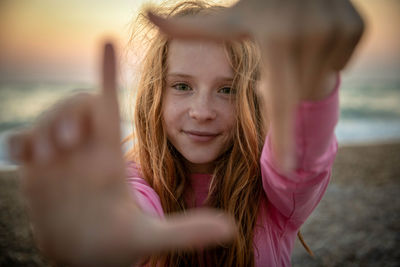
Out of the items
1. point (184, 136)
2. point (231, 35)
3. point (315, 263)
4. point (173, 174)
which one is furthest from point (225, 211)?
point (315, 263)

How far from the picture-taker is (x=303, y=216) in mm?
1548

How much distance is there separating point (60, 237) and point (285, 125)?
653 mm

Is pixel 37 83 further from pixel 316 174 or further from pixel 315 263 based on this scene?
pixel 316 174

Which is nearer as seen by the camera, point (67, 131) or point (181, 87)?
point (67, 131)

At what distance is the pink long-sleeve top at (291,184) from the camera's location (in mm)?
970

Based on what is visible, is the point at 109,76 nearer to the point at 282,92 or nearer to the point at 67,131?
the point at 67,131

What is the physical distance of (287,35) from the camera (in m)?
0.76

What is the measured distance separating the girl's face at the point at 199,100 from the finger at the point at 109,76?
0.83 m

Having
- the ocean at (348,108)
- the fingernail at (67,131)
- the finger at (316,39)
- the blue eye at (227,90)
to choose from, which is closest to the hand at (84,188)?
the fingernail at (67,131)

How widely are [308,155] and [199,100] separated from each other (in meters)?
0.71

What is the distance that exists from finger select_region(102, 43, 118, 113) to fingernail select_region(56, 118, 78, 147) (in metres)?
0.11

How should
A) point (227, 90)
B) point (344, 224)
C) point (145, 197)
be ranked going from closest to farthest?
point (145, 197), point (227, 90), point (344, 224)

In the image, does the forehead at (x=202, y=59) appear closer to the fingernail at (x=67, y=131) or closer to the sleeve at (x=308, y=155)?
the sleeve at (x=308, y=155)

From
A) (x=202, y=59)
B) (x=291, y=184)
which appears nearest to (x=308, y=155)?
(x=291, y=184)
